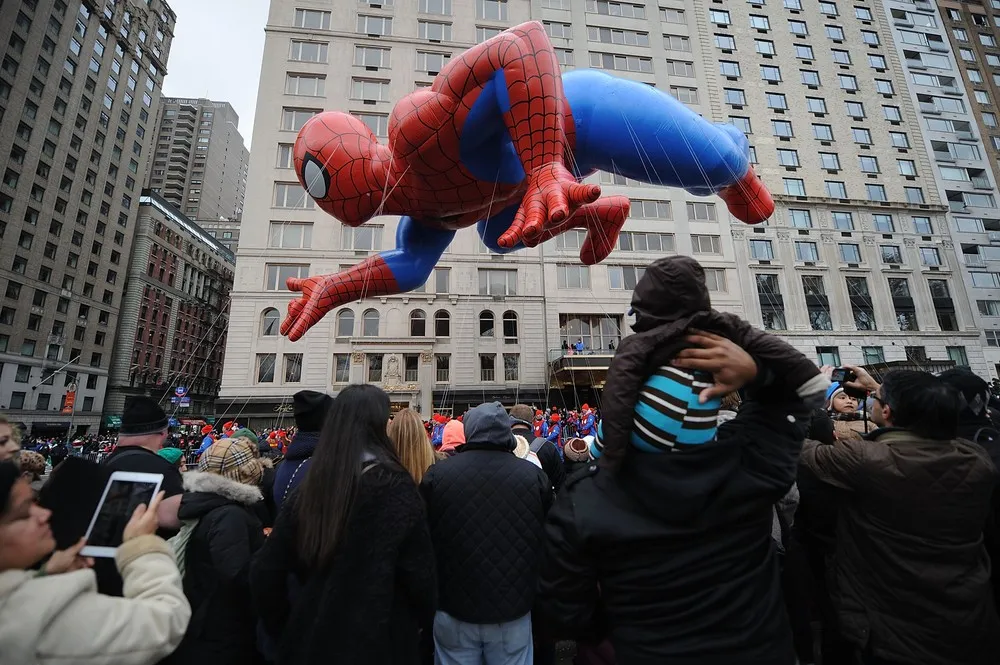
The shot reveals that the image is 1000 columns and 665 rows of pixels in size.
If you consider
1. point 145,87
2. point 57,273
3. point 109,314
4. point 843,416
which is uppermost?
point 145,87

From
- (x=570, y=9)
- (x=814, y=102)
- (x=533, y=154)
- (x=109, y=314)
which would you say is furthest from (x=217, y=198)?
(x=533, y=154)

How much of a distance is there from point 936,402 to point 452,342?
72.2ft

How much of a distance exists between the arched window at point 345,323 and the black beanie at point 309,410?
20.9 metres

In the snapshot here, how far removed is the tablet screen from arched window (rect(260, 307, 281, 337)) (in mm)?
23033

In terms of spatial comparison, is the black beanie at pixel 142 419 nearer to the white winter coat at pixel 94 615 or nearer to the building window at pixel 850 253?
the white winter coat at pixel 94 615

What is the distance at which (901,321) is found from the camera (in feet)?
89.9

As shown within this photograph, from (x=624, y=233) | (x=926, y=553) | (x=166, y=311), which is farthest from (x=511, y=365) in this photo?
(x=166, y=311)

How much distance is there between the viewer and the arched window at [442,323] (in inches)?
934

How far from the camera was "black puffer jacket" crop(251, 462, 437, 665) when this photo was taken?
5.43 ft

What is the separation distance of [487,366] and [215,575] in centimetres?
2195

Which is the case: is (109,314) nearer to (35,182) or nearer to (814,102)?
(35,182)

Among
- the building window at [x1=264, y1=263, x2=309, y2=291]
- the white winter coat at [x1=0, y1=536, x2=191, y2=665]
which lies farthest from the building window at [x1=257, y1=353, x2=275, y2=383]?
the white winter coat at [x1=0, y1=536, x2=191, y2=665]

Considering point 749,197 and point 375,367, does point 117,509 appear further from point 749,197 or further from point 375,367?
point 375,367

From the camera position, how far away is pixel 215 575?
207 centimetres
